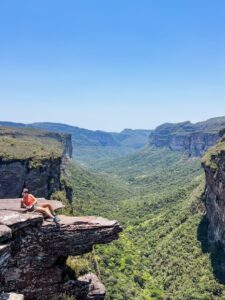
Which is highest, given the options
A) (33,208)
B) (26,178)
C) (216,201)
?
(33,208)

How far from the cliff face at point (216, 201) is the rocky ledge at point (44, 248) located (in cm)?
11193

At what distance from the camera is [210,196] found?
16000 cm

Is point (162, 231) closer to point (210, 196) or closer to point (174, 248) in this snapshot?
point (174, 248)

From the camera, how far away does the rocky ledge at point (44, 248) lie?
30.6 meters

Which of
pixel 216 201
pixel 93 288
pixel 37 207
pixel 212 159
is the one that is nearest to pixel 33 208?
pixel 37 207

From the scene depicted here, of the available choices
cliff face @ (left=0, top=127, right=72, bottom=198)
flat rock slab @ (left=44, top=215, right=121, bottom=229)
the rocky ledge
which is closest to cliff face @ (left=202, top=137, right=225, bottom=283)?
cliff face @ (left=0, top=127, right=72, bottom=198)

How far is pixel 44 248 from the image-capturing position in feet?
104

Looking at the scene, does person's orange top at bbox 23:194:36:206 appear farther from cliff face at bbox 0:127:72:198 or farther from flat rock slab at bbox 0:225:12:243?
cliff face at bbox 0:127:72:198

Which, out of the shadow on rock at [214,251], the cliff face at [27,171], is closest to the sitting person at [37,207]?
the cliff face at [27,171]

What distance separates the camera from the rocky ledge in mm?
30641

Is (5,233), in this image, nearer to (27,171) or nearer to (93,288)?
(93,288)

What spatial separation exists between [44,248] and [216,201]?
408 ft

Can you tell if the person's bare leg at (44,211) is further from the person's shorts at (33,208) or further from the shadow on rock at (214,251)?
the shadow on rock at (214,251)

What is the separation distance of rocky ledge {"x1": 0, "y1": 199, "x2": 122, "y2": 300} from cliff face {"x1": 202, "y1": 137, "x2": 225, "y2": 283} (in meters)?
112
